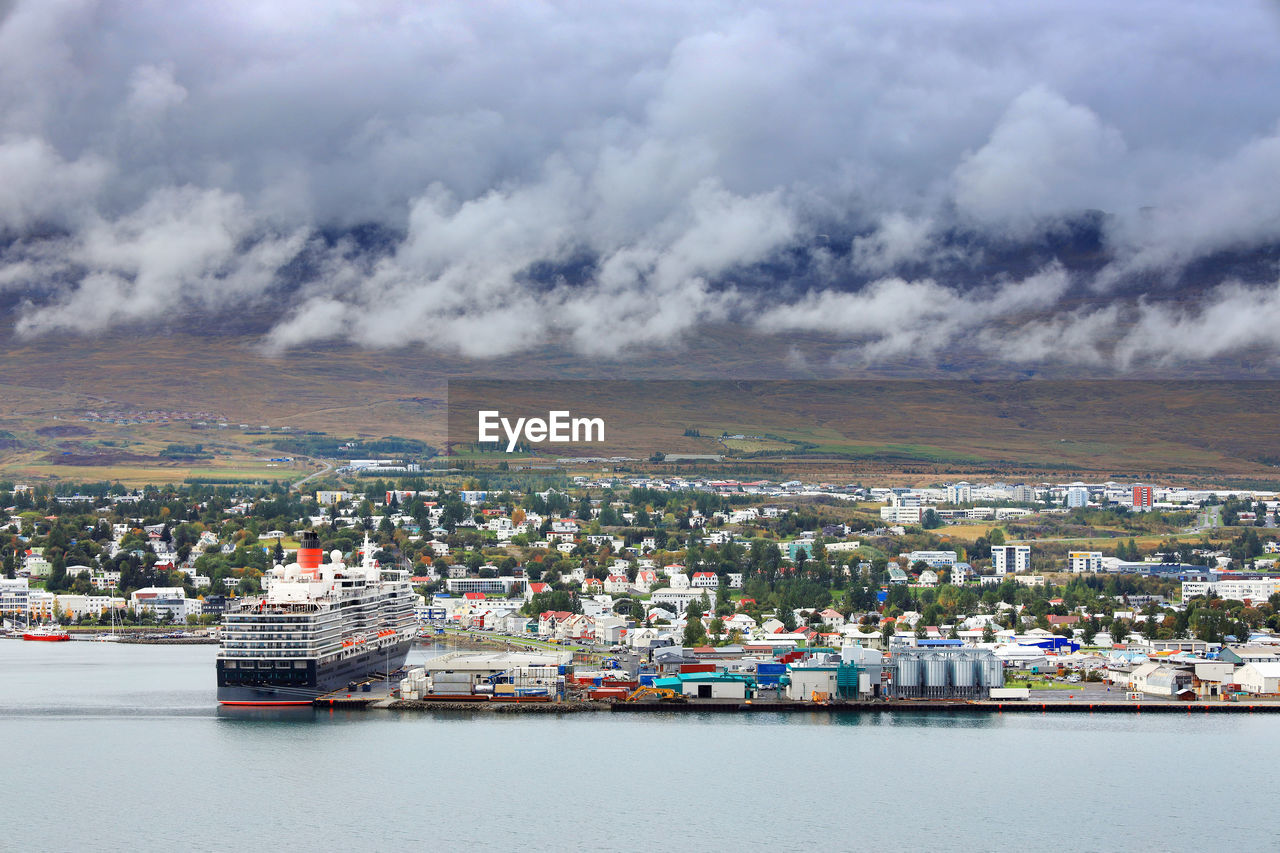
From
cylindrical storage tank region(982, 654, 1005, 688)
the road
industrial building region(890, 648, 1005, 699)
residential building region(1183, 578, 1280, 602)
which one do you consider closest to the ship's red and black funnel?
industrial building region(890, 648, 1005, 699)

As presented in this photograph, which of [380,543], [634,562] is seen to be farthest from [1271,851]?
[380,543]

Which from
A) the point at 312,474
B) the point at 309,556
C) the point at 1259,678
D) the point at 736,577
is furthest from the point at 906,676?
the point at 312,474

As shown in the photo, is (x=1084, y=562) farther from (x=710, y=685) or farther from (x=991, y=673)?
(x=710, y=685)

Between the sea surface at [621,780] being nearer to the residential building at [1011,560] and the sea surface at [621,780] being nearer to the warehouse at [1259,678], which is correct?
the warehouse at [1259,678]

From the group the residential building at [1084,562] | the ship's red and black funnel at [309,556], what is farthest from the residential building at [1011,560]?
the ship's red and black funnel at [309,556]

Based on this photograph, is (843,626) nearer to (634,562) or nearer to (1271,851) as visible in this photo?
(634,562)

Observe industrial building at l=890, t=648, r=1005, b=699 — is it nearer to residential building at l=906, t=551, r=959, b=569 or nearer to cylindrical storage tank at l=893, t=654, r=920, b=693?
cylindrical storage tank at l=893, t=654, r=920, b=693
